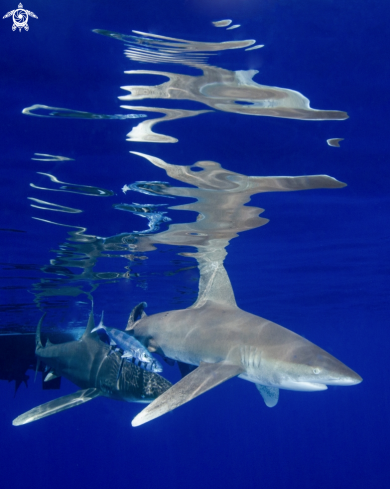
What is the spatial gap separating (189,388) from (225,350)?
127 centimetres

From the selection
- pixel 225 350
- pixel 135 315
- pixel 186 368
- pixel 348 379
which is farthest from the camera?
pixel 135 315

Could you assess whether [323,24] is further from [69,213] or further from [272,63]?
[69,213]

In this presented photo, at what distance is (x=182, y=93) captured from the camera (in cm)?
690

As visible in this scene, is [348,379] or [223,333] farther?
[223,333]

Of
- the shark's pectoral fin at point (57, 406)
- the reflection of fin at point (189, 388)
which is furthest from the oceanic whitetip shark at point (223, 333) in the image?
the shark's pectoral fin at point (57, 406)

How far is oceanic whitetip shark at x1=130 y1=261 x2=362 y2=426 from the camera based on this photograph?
5211 mm

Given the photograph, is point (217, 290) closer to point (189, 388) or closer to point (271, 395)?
point (271, 395)

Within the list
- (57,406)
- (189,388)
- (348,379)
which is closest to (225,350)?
(189,388)

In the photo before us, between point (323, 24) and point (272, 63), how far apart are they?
2.98 ft

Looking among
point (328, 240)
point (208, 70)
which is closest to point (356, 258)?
point (328, 240)

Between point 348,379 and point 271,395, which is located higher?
point 348,379

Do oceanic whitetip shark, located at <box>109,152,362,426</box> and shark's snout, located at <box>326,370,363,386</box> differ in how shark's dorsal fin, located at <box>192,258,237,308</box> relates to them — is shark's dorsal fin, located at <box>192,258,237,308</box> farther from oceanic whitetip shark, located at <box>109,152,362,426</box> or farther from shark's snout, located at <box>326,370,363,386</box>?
shark's snout, located at <box>326,370,363,386</box>

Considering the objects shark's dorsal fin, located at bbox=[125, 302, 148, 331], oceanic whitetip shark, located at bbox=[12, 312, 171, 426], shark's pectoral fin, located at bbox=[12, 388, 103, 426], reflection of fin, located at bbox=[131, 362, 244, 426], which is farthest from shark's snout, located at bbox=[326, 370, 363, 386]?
shark's dorsal fin, located at bbox=[125, 302, 148, 331]

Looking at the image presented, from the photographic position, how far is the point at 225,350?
639 cm
